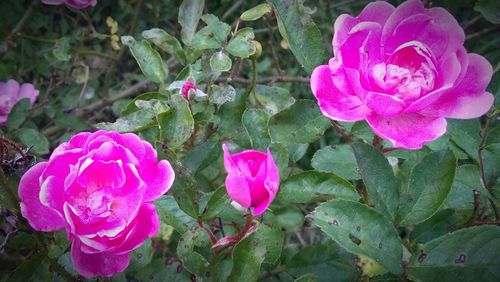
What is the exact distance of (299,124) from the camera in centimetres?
73

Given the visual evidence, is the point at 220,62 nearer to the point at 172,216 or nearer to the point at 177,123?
the point at 177,123

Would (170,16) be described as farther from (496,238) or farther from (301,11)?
(496,238)

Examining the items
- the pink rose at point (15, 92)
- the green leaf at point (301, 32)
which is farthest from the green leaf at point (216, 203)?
the pink rose at point (15, 92)

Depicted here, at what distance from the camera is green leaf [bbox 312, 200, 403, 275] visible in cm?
63

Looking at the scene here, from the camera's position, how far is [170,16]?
1735 mm

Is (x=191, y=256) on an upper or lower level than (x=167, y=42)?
lower

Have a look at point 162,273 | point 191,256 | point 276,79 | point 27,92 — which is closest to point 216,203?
point 191,256

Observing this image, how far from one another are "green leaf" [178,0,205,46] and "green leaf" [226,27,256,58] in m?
0.09

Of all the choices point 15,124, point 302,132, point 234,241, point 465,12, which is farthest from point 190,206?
point 465,12

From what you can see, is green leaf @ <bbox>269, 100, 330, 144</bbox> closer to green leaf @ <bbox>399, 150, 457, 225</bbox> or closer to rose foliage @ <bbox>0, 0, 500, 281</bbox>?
rose foliage @ <bbox>0, 0, 500, 281</bbox>

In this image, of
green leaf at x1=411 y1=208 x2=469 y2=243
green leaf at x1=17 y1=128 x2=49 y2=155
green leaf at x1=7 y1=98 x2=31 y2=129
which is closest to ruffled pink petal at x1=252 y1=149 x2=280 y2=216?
green leaf at x1=411 y1=208 x2=469 y2=243

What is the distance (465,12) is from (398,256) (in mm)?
1351

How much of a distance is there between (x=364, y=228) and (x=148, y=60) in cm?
45

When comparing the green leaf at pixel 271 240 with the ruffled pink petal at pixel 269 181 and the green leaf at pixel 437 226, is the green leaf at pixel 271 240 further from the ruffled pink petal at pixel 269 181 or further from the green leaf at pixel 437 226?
the green leaf at pixel 437 226
